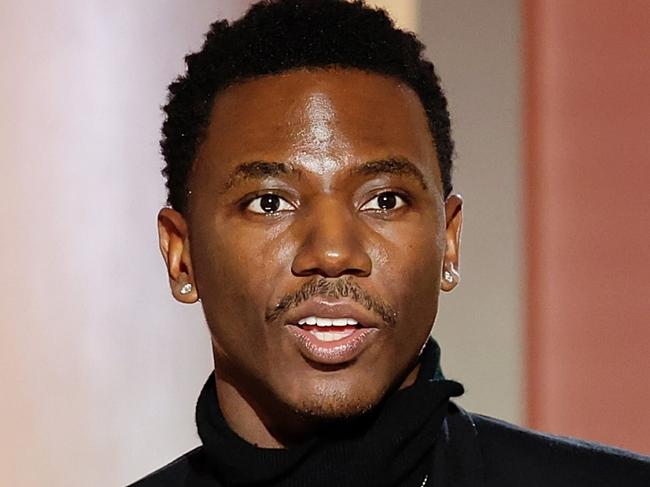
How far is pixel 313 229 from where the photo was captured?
105 cm

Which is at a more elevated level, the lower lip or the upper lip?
the upper lip

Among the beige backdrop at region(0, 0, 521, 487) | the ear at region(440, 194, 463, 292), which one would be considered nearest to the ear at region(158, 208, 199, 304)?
the ear at region(440, 194, 463, 292)

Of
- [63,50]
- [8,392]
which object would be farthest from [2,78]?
[8,392]

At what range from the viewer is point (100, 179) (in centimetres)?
179

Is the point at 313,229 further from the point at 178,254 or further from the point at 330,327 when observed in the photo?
the point at 178,254

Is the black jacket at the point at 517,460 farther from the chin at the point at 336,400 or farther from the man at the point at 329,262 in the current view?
the chin at the point at 336,400

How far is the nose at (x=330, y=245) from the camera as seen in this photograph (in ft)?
3.35

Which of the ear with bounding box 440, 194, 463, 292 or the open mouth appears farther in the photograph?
the ear with bounding box 440, 194, 463, 292

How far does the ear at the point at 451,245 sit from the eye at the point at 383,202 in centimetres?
10

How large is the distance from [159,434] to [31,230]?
0.32 meters

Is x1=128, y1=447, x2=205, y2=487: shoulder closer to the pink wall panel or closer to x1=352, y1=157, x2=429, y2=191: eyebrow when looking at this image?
x1=352, y1=157, x2=429, y2=191: eyebrow

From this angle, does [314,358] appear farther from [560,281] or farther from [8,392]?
[8,392]

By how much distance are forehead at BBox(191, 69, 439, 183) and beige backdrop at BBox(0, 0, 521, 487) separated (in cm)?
61

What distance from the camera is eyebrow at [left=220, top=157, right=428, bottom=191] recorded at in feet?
3.51
